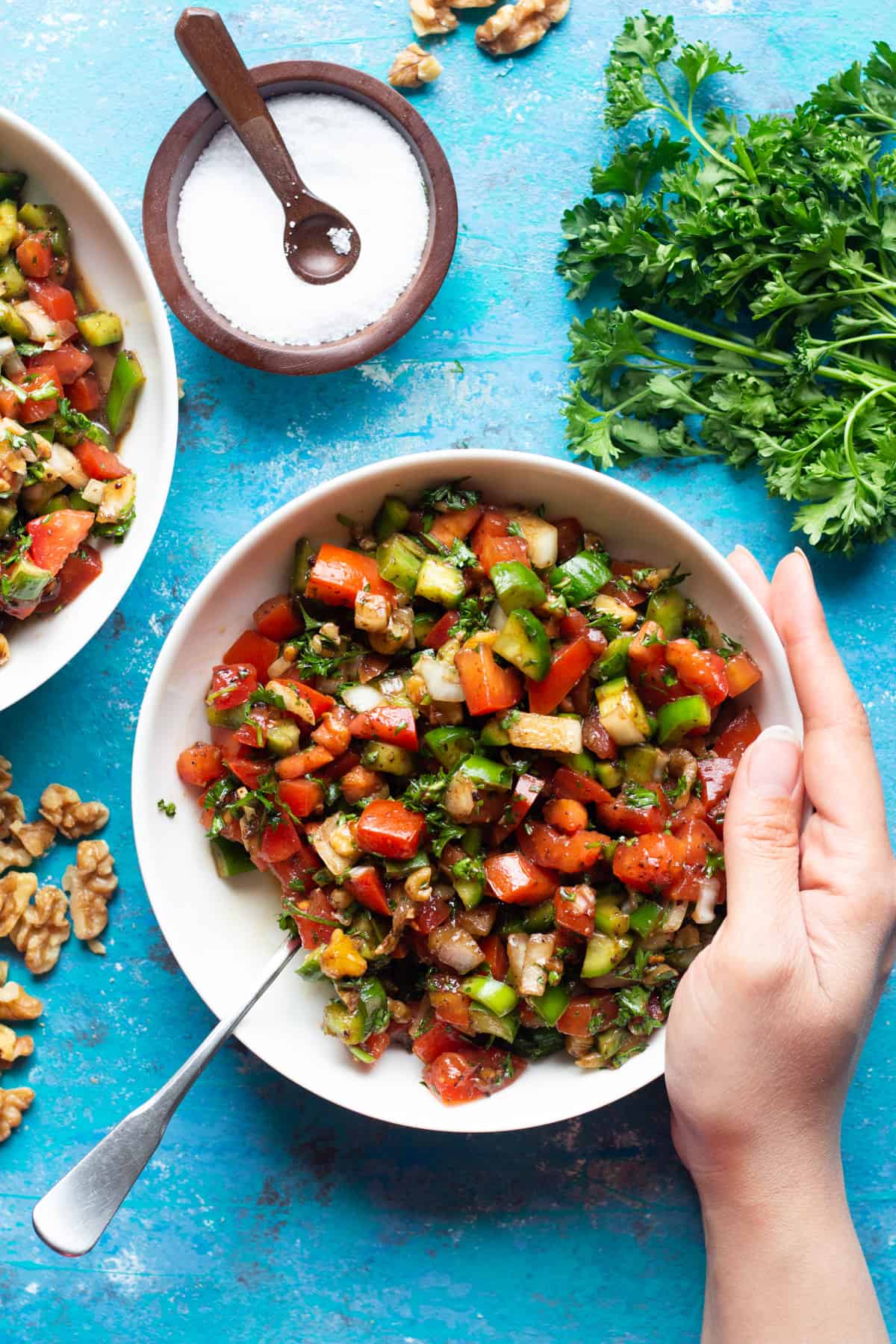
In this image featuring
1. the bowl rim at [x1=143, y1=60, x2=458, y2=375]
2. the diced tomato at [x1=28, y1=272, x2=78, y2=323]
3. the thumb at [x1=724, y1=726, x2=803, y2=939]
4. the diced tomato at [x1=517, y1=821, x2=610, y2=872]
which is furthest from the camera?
the bowl rim at [x1=143, y1=60, x2=458, y2=375]

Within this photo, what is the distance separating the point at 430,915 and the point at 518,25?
7.89ft

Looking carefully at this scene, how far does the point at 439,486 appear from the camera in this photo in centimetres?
265

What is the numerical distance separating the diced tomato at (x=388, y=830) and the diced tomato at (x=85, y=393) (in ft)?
4.25

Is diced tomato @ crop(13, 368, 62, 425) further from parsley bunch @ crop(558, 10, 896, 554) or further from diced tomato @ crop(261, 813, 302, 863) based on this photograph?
parsley bunch @ crop(558, 10, 896, 554)

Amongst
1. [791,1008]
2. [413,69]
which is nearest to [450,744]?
[791,1008]

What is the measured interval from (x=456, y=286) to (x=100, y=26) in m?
1.23

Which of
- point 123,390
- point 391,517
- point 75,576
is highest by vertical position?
point 123,390

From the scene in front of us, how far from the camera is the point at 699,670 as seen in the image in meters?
2.49

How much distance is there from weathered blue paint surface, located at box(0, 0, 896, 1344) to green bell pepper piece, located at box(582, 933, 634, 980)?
705 mm

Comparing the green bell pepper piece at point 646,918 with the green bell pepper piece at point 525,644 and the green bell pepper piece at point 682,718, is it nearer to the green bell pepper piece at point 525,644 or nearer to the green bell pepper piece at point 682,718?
the green bell pepper piece at point 682,718

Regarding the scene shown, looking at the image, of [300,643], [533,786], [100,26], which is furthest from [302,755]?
[100,26]

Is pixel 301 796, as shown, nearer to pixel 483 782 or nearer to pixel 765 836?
pixel 483 782

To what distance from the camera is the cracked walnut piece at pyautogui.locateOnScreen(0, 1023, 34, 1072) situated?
2889 mm

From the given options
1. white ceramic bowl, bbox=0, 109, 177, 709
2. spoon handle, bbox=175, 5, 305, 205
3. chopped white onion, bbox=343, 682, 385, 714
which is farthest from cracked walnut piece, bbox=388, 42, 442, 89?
chopped white onion, bbox=343, 682, 385, 714
